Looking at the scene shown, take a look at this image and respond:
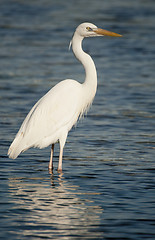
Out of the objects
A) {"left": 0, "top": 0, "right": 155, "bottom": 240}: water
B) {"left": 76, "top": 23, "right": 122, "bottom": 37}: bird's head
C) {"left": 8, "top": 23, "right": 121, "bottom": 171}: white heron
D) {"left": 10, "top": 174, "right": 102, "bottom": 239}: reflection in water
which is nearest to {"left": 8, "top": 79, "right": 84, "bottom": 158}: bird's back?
{"left": 8, "top": 23, "right": 121, "bottom": 171}: white heron

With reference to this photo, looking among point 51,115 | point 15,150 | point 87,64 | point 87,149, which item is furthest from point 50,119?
point 87,149

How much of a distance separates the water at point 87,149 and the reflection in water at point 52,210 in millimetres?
12

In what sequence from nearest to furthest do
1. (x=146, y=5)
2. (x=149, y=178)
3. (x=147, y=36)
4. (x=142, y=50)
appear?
1. (x=149, y=178)
2. (x=142, y=50)
3. (x=147, y=36)
4. (x=146, y=5)

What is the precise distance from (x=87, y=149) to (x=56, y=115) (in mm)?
1352

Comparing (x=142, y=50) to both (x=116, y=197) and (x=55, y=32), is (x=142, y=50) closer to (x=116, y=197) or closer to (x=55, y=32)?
(x=55, y=32)

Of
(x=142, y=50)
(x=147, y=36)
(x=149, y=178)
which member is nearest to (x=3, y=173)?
(x=149, y=178)

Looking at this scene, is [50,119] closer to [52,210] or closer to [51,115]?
[51,115]

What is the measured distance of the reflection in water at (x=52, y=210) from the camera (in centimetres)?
606

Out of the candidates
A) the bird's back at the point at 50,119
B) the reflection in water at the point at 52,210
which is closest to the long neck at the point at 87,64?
the bird's back at the point at 50,119

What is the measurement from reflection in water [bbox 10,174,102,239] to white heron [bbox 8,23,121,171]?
2.22 ft

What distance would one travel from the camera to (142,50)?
1925 cm

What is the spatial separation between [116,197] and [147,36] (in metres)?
15.6

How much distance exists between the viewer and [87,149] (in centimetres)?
955

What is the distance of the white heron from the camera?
8336 millimetres
